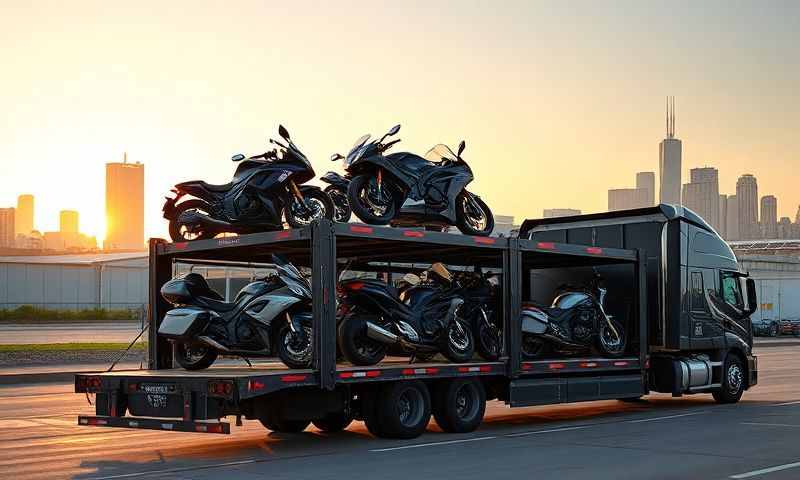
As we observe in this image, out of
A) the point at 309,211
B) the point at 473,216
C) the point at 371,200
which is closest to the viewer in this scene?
the point at 309,211

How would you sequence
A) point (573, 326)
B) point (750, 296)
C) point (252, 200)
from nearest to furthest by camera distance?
point (252, 200), point (573, 326), point (750, 296)

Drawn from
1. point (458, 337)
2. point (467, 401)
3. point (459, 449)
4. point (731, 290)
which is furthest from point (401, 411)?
point (731, 290)

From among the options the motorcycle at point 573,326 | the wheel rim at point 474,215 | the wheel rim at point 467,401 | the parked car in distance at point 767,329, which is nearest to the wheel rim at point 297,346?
the wheel rim at point 467,401

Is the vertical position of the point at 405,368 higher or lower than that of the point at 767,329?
higher

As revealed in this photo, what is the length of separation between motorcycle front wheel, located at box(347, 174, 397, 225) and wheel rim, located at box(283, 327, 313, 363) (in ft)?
7.27

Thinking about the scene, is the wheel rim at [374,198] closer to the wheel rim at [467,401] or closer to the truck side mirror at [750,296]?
the wheel rim at [467,401]

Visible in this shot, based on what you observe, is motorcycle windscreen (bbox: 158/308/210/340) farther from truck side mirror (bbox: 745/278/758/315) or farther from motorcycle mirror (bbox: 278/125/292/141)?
truck side mirror (bbox: 745/278/758/315)

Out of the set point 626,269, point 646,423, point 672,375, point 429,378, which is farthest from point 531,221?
point 429,378

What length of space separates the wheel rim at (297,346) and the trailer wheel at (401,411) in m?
1.17

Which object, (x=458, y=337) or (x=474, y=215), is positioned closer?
(x=458, y=337)

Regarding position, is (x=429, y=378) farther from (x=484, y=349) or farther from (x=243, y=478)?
(x=243, y=478)

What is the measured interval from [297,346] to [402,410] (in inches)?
64.9

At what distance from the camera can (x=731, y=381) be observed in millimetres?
18812

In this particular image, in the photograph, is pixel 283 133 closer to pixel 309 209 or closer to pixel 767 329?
pixel 309 209
